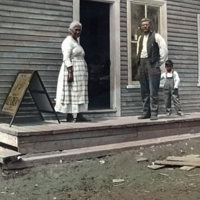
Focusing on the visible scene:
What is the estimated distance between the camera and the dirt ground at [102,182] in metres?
3.73

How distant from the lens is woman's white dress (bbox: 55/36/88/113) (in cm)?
594

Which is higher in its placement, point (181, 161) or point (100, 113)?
point (100, 113)

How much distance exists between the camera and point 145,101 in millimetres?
6938

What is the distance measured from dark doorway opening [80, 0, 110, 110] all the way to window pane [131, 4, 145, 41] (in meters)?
0.99

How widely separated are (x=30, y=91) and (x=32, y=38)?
3.79 feet

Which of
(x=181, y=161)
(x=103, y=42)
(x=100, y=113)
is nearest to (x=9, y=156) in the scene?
(x=181, y=161)

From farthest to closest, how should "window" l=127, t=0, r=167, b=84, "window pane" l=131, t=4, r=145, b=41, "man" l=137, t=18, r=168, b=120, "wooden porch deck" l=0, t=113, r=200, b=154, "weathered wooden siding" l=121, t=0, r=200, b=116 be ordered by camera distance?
"weathered wooden siding" l=121, t=0, r=200, b=116, "window pane" l=131, t=4, r=145, b=41, "window" l=127, t=0, r=167, b=84, "man" l=137, t=18, r=168, b=120, "wooden porch deck" l=0, t=113, r=200, b=154

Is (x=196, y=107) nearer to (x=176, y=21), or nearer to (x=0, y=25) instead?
(x=176, y=21)

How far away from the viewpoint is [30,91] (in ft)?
19.7

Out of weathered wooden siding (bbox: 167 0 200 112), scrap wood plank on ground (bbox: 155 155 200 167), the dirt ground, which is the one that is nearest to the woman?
the dirt ground

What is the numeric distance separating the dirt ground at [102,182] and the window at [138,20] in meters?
3.02

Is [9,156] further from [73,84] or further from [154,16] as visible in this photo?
[154,16]

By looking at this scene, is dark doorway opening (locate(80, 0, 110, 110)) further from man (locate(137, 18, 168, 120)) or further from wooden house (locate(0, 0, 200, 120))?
man (locate(137, 18, 168, 120))

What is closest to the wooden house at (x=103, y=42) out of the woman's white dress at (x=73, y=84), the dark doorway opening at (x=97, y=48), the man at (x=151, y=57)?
the dark doorway opening at (x=97, y=48)
